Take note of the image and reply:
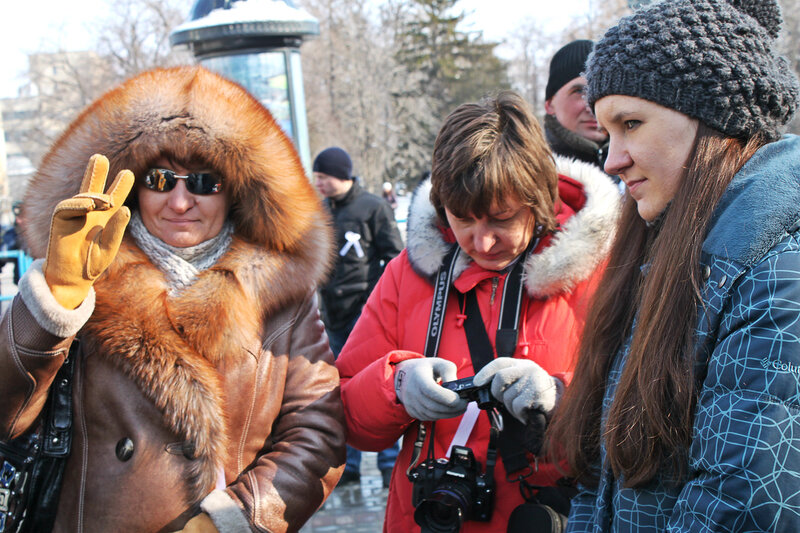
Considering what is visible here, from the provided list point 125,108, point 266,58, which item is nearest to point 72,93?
point 266,58

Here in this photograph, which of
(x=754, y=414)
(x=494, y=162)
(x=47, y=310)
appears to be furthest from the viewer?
(x=494, y=162)

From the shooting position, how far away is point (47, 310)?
1854mm

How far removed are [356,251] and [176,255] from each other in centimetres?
339

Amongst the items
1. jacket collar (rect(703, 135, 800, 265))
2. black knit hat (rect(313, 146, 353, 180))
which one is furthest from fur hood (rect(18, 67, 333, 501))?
black knit hat (rect(313, 146, 353, 180))

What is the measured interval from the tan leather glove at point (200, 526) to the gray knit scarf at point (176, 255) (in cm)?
69

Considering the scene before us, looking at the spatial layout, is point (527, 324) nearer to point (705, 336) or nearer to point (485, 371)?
point (485, 371)

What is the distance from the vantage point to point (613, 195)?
2.30 meters

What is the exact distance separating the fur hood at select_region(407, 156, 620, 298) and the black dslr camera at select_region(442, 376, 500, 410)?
1.24 feet

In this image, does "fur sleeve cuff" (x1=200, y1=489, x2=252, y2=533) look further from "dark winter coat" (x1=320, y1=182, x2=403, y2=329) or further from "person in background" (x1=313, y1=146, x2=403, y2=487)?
"dark winter coat" (x1=320, y1=182, x2=403, y2=329)

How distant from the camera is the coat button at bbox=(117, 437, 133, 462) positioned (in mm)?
2037

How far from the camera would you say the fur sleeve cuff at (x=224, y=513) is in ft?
6.56

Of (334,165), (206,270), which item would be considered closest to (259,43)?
(334,165)

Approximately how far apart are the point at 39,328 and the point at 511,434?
132cm

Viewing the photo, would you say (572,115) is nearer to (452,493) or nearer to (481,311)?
(481,311)
